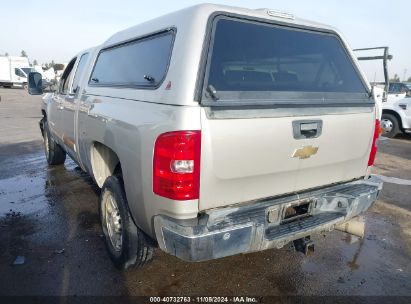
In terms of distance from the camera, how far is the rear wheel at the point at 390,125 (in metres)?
10.8

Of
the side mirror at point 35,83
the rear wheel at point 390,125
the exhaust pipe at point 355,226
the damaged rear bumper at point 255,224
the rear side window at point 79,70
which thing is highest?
the rear side window at point 79,70

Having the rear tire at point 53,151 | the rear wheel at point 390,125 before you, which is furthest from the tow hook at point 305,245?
the rear wheel at point 390,125

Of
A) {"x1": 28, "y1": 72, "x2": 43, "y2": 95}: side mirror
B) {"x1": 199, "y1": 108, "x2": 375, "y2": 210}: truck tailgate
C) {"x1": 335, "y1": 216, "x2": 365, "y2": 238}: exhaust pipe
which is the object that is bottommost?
{"x1": 335, "y1": 216, "x2": 365, "y2": 238}: exhaust pipe

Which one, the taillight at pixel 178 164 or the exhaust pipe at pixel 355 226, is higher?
the taillight at pixel 178 164

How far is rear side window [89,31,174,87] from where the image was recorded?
2607 millimetres

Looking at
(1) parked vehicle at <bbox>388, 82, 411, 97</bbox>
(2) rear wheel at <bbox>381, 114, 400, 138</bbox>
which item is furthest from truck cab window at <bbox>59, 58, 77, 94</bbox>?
(1) parked vehicle at <bbox>388, 82, 411, 97</bbox>

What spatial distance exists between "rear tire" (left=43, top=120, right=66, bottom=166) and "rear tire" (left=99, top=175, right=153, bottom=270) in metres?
3.36

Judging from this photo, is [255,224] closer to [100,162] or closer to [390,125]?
[100,162]

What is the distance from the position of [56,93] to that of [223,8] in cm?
360

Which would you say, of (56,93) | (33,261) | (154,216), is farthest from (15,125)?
(154,216)

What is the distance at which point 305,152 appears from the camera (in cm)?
264

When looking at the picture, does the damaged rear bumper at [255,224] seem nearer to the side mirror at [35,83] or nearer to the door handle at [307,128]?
the door handle at [307,128]

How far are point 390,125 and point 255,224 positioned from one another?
33.3ft

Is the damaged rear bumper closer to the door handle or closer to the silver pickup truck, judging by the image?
the silver pickup truck
